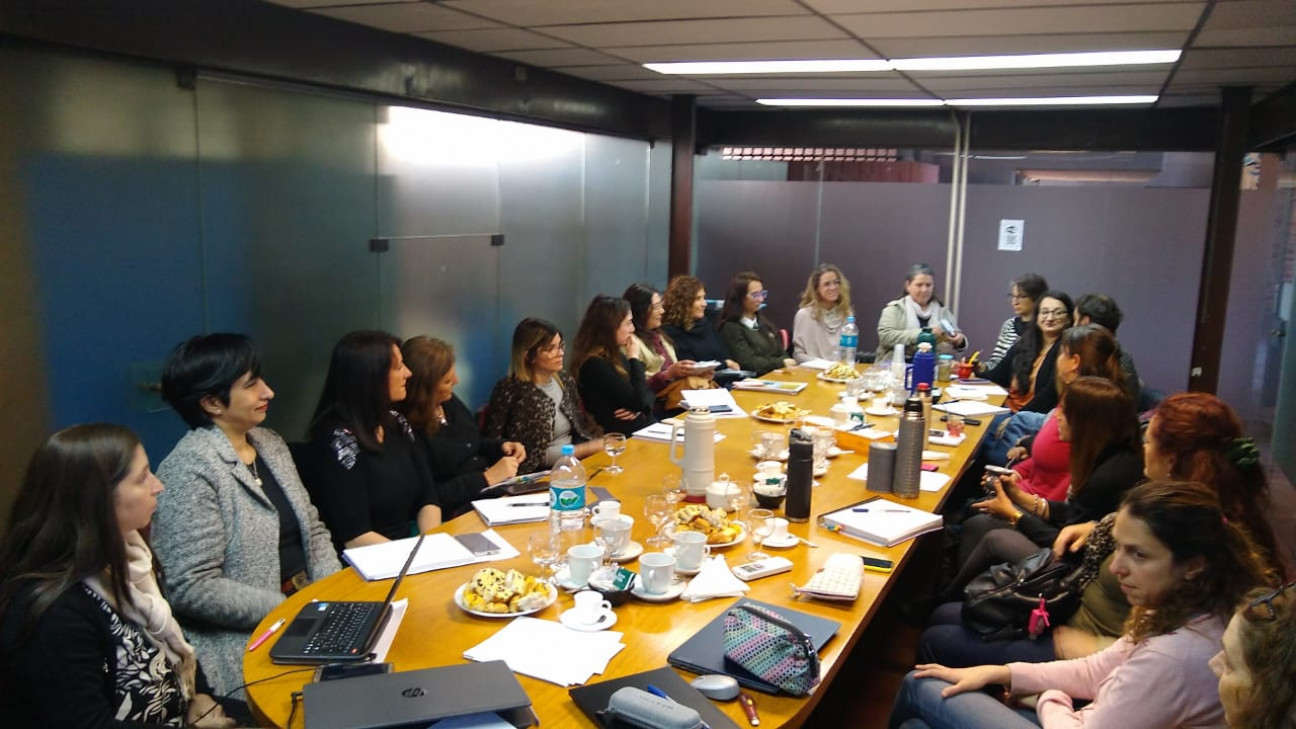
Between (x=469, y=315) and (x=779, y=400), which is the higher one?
(x=469, y=315)

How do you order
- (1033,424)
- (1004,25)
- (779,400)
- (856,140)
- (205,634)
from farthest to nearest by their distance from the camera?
(856,140) < (779,400) < (1033,424) < (1004,25) < (205,634)

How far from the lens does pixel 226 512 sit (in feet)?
8.63

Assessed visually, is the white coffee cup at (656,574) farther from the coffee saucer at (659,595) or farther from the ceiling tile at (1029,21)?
the ceiling tile at (1029,21)

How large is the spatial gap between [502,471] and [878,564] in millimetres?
1682

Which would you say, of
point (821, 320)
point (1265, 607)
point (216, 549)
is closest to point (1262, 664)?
point (1265, 607)

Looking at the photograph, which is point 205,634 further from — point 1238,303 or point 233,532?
point 1238,303

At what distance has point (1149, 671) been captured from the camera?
2014 mm

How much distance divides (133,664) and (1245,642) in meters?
2.17

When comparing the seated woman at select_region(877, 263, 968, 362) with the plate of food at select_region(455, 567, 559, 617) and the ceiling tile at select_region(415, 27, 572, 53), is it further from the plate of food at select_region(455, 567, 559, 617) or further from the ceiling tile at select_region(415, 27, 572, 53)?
the plate of food at select_region(455, 567, 559, 617)

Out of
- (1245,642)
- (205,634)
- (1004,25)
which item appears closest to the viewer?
(1245,642)

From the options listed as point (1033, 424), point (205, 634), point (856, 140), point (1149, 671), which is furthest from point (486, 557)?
point (856, 140)

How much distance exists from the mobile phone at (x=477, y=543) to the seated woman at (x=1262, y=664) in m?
1.75

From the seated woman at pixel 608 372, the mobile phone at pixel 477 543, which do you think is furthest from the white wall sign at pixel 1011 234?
the mobile phone at pixel 477 543

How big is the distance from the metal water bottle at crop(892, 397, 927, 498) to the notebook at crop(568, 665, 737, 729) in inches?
60.8
